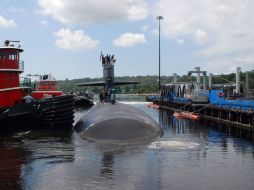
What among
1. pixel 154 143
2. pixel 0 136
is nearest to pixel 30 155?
pixel 154 143

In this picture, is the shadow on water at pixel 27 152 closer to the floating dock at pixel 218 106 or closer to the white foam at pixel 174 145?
the white foam at pixel 174 145

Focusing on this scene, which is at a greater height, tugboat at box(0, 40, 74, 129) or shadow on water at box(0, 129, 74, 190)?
tugboat at box(0, 40, 74, 129)

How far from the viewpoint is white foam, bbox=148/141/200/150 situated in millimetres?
21484

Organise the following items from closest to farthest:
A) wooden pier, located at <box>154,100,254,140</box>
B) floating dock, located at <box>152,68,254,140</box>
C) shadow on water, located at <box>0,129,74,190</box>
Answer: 1. shadow on water, located at <box>0,129,74,190</box>
2. wooden pier, located at <box>154,100,254,140</box>
3. floating dock, located at <box>152,68,254,140</box>

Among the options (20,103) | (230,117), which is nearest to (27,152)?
(20,103)

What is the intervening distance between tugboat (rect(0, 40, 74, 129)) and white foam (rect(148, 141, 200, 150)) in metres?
10.2

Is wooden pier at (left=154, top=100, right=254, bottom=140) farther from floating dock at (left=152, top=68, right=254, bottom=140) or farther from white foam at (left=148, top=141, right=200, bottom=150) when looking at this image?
white foam at (left=148, top=141, right=200, bottom=150)

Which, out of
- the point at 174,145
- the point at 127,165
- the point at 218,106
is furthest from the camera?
the point at 218,106

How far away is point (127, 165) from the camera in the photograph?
1677cm

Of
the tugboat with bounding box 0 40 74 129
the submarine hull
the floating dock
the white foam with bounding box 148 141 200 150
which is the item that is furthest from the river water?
the floating dock

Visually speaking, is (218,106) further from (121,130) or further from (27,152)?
(27,152)

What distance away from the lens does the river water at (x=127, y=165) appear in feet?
45.5

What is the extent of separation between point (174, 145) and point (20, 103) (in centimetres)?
1213

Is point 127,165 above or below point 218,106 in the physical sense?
below
